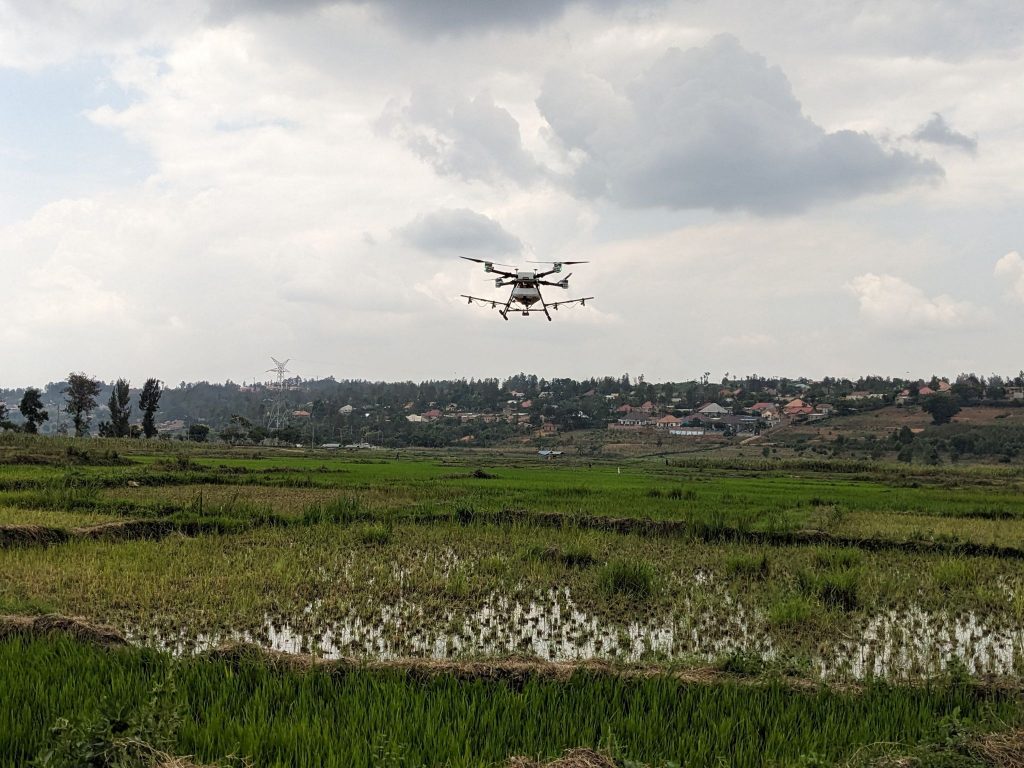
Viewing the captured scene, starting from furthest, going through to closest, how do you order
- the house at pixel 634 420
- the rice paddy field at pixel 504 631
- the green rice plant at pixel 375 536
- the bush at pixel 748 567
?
the house at pixel 634 420 < the green rice plant at pixel 375 536 < the bush at pixel 748 567 < the rice paddy field at pixel 504 631

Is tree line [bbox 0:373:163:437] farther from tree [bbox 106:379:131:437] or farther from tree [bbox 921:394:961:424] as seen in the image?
tree [bbox 921:394:961:424]

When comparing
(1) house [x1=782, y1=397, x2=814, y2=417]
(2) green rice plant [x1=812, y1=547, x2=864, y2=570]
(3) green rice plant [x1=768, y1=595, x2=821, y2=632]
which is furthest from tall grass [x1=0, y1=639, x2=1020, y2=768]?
(1) house [x1=782, y1=397, x2=814, y2=417]

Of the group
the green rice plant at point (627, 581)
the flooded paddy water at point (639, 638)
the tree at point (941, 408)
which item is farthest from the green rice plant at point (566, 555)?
the tree at point (941, 408)

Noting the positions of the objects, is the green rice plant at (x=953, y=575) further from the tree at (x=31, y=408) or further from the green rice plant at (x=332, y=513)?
the tree at (x=31, y=408)

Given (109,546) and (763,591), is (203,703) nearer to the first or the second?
(763,591)

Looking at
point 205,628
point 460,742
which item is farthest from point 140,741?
point 205,628
